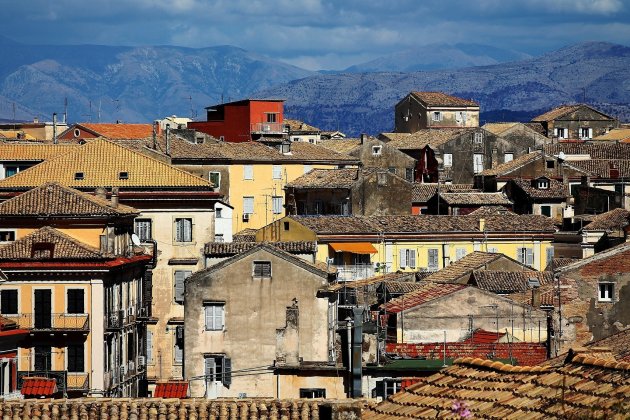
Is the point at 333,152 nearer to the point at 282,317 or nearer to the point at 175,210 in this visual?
the point at 175,210

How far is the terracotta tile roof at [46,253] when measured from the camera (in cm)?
5934

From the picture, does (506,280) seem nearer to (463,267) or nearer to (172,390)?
(463,267)

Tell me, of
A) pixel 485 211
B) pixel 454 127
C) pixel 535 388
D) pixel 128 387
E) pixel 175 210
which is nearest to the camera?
pixel 535 388

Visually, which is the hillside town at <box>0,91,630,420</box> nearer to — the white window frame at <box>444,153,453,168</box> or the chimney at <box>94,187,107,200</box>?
the chimney at <box>94,187,107,200</box>

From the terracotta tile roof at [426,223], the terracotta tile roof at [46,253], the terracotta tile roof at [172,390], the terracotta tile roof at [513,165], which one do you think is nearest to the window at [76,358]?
the terracotta tile roof at [46,253]

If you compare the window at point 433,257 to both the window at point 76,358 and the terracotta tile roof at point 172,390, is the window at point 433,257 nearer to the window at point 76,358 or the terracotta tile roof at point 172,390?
the window at point 76,358

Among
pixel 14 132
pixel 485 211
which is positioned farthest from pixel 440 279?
pixel 14 132

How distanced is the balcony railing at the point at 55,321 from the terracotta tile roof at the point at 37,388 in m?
9.19

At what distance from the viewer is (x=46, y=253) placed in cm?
5972

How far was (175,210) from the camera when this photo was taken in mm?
74625

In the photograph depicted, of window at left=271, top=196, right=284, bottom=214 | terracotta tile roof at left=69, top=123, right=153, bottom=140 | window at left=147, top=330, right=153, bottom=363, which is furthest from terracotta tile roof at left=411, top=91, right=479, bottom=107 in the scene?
window at left=147, top=330, right=153, bottom=363

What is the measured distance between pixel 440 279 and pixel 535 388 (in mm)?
47961

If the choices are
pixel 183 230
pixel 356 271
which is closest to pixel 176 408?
pixel 183 230

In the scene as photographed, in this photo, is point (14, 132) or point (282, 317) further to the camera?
point (14, 132)
